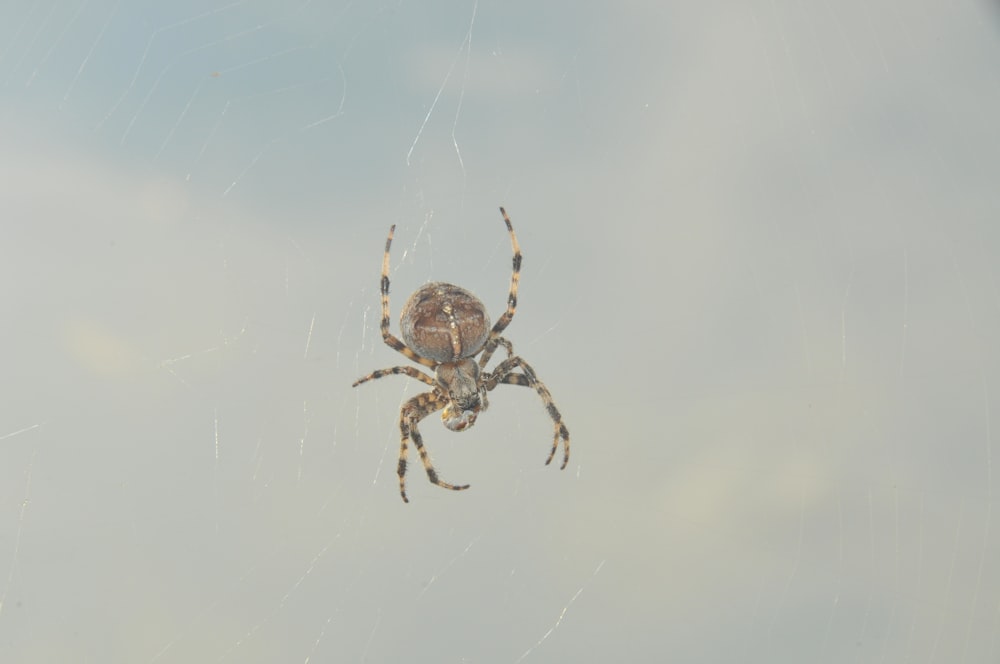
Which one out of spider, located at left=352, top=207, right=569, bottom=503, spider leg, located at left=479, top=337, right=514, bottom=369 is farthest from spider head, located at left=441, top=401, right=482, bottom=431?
spider leg, located at left=479, top=337, right=514, bottom=369

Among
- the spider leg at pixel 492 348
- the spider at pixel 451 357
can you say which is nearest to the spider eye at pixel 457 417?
the spider at pixel 451 357

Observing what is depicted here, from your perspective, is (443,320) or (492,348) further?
(492,348)

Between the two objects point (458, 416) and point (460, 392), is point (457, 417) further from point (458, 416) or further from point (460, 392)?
point (460, 392)

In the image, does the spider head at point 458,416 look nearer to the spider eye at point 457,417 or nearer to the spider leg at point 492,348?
the spider eye at point 457,417

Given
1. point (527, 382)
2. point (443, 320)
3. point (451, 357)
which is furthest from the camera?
point (527, 382)

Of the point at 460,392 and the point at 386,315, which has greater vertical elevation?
the point at 386,315

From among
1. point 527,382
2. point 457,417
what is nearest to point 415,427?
point 457,417
